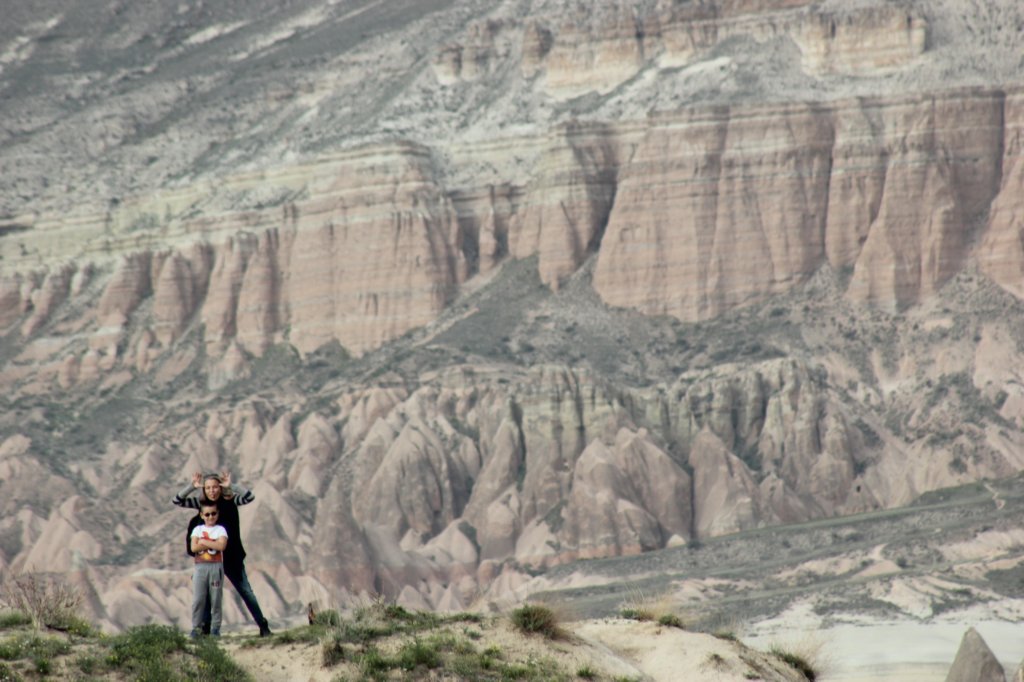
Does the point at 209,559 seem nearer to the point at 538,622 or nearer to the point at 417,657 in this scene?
the point at 417,657

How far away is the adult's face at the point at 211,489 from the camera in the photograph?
96.3 feet

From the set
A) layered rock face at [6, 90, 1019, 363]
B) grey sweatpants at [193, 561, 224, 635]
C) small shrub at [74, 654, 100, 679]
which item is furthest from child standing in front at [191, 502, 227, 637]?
layered rock face at [6, 90, 1019, 363]

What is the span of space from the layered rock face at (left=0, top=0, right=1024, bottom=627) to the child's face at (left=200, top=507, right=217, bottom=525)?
221ft

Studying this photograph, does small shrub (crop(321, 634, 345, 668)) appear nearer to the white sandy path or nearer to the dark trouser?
the dark trouser

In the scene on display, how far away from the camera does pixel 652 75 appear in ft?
453

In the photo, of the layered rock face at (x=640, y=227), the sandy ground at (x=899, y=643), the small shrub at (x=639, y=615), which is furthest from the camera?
the layered rock face at (x=640, y=227)

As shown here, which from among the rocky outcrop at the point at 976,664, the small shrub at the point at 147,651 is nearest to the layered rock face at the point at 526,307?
the rocky outcrop at the point at 976,664

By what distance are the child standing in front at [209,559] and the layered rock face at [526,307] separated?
2646 inches

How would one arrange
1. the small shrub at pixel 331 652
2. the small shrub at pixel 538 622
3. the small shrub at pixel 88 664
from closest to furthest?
1. the small shrub at pixel 88 664
2. the small shrub at pixel 331 652
3. the small shrub at pixel 538 622

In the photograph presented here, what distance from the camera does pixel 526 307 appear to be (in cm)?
12581

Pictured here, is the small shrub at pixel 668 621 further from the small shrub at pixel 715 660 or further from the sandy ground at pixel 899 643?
the sandy ground at pixel 899 643

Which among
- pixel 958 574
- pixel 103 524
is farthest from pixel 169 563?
pixel 958 574

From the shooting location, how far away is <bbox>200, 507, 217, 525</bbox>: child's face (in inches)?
1163

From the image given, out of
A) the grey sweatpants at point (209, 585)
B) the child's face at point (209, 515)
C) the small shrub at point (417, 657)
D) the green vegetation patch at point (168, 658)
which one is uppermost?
the child's face at point (209, 515)
